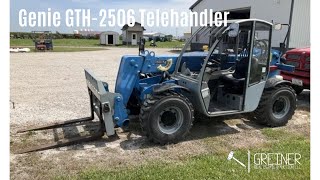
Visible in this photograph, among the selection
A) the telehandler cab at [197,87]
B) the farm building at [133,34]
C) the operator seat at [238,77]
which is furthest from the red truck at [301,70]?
the farm building at [133,34]

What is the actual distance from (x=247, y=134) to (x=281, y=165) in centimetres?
141

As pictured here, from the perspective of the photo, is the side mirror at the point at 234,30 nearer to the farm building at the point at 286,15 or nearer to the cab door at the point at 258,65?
the cab door at the point at 258,65

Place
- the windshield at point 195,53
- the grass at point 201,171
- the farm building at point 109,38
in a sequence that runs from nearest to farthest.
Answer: the grass at point 201,171, the windshield at point 195,53, the farm building at point 109,38

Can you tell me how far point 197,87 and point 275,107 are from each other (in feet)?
6.79

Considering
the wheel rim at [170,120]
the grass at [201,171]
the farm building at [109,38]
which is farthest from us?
the farm building at [109,38]

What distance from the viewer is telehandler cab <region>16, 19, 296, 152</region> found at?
17.3 feet

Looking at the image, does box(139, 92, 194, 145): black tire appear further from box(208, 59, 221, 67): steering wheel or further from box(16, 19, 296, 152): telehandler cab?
box(208, 59, 221, 67): steering wheel

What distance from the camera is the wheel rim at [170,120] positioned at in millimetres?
5352

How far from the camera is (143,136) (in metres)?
5.74

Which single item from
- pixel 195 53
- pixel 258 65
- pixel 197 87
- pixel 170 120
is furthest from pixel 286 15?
pixel 170 120

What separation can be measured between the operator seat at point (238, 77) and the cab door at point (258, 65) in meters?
0.09

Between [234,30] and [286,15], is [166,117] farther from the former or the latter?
[286,15]

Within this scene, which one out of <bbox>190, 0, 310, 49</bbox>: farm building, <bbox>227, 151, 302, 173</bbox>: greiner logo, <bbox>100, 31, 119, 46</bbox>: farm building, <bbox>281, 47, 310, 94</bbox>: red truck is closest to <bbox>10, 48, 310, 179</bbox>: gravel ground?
<bbox>227, 151, 302, 173</bbox>: greiner logo

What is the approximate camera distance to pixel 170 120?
17.9 feet
